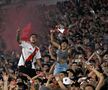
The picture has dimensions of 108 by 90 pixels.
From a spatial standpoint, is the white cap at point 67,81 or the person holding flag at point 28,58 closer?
the white cap at point 67,81

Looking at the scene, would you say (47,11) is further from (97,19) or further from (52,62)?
(52,62)

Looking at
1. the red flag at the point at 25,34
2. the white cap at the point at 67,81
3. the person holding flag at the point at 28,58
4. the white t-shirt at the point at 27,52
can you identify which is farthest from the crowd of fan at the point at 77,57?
the red flag at the point at 25,34

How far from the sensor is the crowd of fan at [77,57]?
9.95m

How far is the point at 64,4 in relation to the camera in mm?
19422

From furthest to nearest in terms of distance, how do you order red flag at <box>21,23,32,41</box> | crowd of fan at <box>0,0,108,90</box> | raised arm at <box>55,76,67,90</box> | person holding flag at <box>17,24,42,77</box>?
red flag at <box>21,23,32,41</box>
person holding flag at <box>17,24,42,77</box>
crowd of fan at <box>0,0,108,90</box>
raised arm at <box>55,76,67,90</box>

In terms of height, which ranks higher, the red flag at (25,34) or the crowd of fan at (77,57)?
the red flag at (25,34)

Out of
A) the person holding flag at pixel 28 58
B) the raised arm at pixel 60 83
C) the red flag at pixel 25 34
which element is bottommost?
the raised arm at pixel 60 83

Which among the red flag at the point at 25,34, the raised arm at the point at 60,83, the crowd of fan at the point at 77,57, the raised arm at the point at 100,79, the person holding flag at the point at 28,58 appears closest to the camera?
the raised arm at the point at 100,79

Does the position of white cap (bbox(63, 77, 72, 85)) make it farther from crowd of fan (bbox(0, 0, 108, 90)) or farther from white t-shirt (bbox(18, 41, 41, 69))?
white t-shirt (bbox(18, 41, 41, 69))

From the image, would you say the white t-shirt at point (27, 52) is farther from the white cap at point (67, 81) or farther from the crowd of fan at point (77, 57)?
the white cap at point (67, 81)

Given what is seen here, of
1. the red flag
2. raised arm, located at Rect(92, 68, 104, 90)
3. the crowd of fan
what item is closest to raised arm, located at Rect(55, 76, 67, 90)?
the crowd of fan

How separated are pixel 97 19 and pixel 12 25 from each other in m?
6.85

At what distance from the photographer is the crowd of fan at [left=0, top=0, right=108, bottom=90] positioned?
995cm

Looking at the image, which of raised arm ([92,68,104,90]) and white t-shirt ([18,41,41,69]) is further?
white t-shirt ([18,41,41,69])
